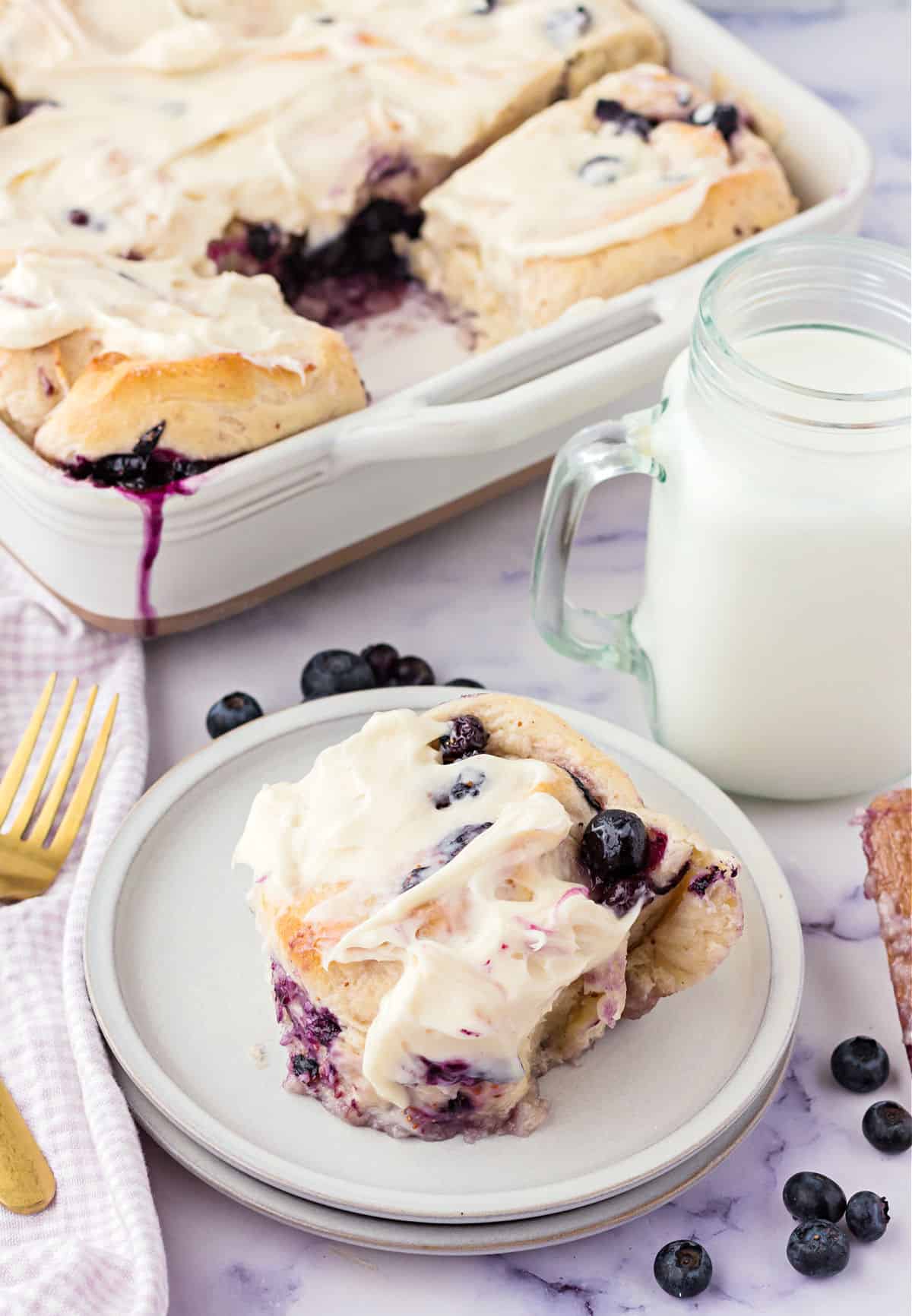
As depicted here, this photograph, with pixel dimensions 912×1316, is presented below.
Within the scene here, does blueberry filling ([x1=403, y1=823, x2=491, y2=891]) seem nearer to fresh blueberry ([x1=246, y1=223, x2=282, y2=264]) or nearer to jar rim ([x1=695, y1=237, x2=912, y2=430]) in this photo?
jar rim ([x1=695, y1=237, x2=912, y2=430])

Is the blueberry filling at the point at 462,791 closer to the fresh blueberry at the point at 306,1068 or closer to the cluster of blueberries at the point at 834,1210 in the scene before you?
the fresh blueberry at the point at 306,1068

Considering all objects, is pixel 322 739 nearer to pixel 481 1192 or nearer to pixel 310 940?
pixel 310 940

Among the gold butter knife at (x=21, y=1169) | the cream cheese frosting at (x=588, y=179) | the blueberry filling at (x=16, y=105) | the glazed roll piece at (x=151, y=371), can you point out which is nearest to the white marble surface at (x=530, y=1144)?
the gold butter knife at (x=21, y=1169)

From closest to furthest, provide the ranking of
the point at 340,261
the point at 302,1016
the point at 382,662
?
the point at 302,1016 < the point at 382,662 < the point at 340,261

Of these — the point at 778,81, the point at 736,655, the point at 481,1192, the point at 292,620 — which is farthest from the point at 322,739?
the point at 778,81

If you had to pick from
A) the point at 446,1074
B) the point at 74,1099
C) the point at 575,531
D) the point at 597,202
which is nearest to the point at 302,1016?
the point at 446,1074

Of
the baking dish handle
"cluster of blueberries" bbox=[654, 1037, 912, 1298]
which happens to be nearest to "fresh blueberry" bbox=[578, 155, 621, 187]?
the baking dish handle

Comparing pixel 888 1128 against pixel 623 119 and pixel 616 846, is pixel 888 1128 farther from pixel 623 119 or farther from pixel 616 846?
pixel 623 119
